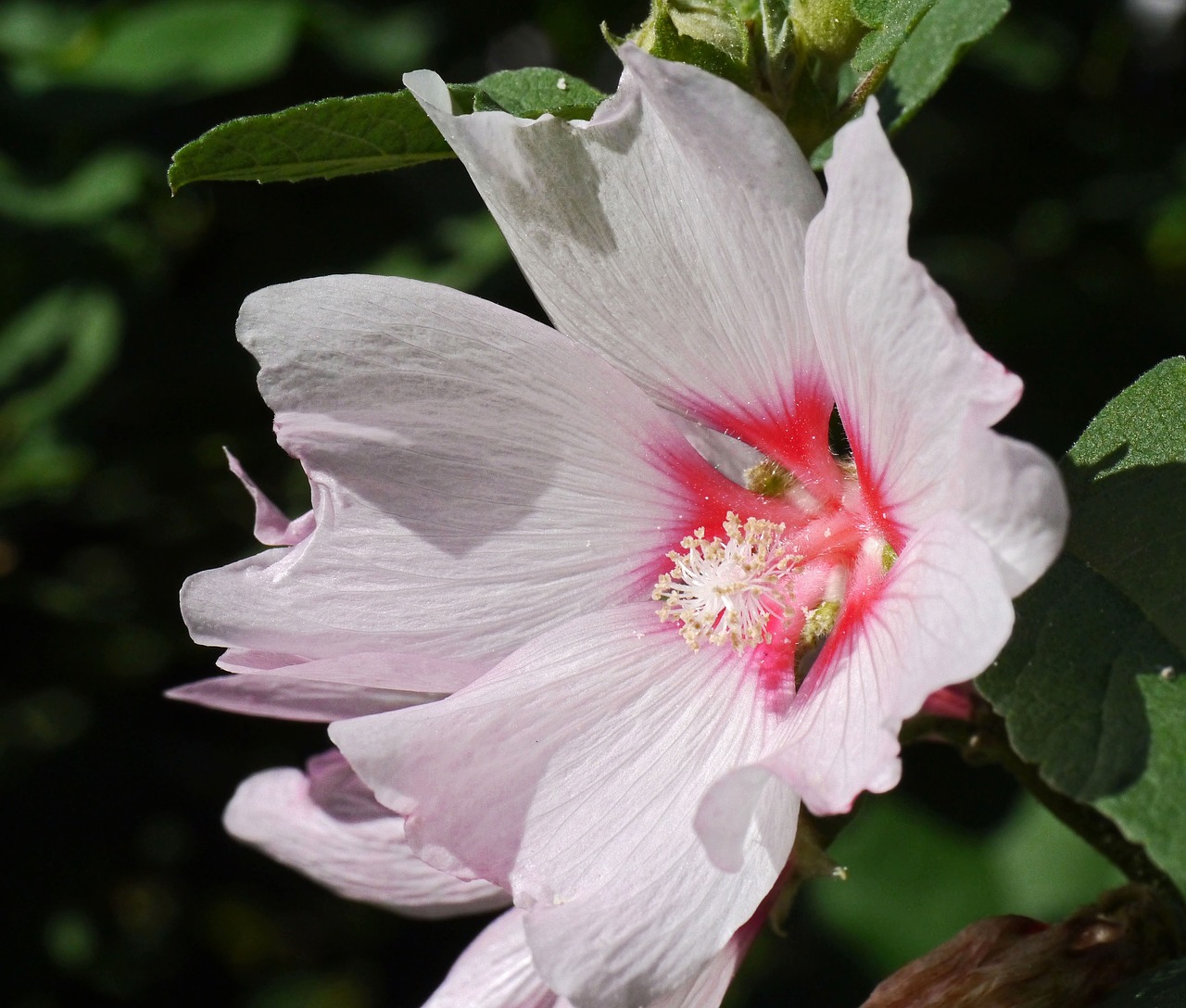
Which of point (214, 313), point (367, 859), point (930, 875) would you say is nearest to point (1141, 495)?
point (367, 859)

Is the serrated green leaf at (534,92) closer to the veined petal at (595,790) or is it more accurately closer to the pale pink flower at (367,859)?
the veined petal at (595,790)

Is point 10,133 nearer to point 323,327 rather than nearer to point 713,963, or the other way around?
point 323,327

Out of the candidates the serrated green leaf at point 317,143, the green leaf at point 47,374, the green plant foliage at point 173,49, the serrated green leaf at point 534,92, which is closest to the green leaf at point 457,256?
the green plant foliage at point 173,49

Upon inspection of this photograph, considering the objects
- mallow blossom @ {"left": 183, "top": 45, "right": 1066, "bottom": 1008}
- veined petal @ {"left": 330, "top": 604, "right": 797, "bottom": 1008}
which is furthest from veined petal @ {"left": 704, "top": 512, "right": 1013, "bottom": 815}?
veined petal @ {"left": 330, "top": 604, "right": 797, "bottom": 1008}

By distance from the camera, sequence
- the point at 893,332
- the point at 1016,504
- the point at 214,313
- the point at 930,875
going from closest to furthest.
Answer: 1. the point at 1016,504
2. the point at 893,332
3. the point at 930,875
4. the point at 214,313

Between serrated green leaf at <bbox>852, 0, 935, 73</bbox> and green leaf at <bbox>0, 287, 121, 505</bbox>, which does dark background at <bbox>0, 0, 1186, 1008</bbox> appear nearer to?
green leaf at <bbox>0, 287, 121, 505</bbox>

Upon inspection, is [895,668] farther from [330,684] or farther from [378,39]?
[378,39]
